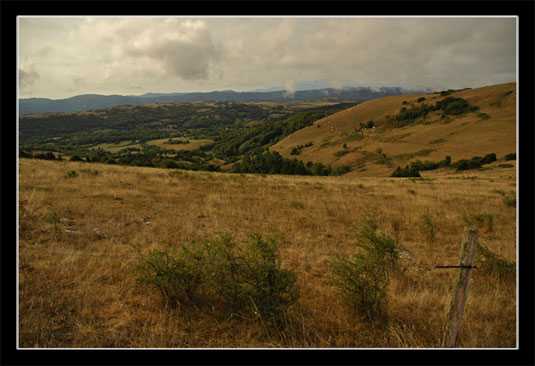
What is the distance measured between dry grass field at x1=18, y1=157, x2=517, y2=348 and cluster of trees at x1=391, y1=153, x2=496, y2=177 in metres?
33.6

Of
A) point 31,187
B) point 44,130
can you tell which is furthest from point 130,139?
point 31,187

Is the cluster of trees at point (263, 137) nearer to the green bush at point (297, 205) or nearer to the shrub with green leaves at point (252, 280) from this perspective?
the green bush at point (297, 205)

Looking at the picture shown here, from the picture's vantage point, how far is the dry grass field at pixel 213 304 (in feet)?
13.0

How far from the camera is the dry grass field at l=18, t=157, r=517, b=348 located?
13.0 ft

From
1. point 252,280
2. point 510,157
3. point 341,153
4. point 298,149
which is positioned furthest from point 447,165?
point 252,280

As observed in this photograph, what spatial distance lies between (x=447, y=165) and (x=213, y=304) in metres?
55.3

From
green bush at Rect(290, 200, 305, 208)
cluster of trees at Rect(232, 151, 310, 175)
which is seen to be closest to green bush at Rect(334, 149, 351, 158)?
cluster of trees at Rect(232, 151, 310, 175)

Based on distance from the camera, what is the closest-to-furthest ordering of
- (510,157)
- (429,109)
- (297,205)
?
(297,205) → (510,157) → (429,109)

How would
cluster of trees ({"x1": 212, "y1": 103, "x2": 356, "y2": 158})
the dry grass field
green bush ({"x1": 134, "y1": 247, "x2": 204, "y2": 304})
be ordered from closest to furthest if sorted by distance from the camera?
the dry grass field
green bush ({"x1": 134, "y1": 247, "x2": 204, "y2": 304})
cluster of trees ({"x1": 212, "y1": 103, "x2": 356, "y2": 158})

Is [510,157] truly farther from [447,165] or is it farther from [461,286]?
[461,286]

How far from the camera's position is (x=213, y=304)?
4.75 metres

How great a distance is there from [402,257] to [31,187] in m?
15.5

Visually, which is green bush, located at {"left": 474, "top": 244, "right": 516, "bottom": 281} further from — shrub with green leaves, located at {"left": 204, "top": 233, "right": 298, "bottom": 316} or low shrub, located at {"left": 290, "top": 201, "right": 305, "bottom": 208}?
low shrub, located at {"left": 290, "top": 201, "right": 305, "bottom": 208}

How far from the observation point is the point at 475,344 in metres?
3.71
